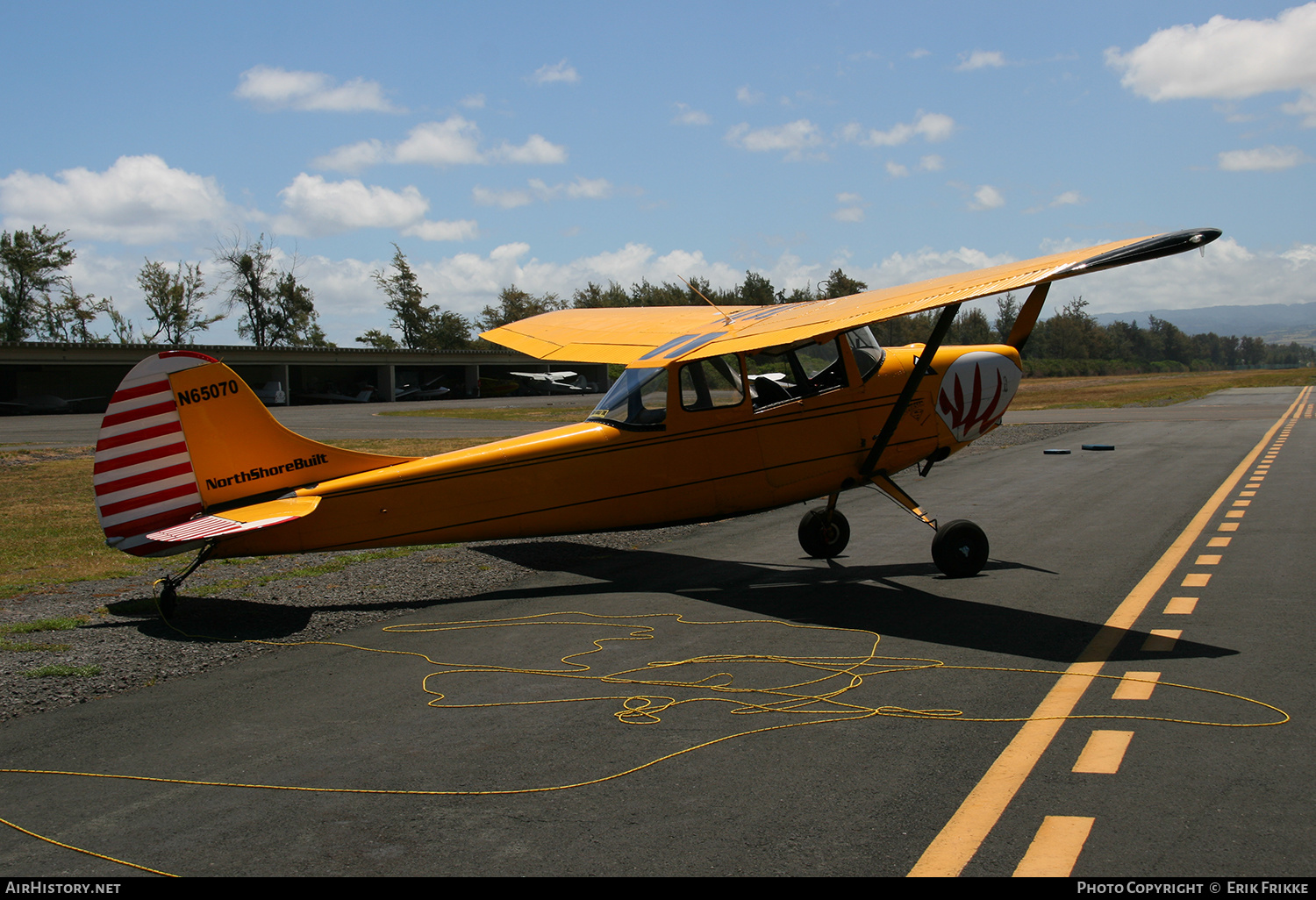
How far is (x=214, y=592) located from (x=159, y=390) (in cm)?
214

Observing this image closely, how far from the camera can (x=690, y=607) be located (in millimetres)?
7656

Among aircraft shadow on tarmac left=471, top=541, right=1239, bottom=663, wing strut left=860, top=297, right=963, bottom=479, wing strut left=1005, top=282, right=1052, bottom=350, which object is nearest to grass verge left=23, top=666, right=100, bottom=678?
aircraft shadow on tarmac left=471, top=541, right=1239, bottom=663

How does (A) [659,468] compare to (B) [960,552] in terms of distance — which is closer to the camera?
(B) [960,552]

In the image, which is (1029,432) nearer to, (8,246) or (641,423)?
(641,423)

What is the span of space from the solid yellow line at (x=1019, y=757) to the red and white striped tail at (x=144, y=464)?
233 inches

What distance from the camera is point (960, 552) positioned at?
336 inches

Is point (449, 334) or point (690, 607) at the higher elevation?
point (449, 334)

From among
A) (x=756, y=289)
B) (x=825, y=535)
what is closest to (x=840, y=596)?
(x=825, y=535)

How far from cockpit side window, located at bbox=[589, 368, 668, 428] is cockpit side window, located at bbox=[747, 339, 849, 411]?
979 mm

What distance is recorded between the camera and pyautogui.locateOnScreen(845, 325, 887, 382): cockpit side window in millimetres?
9328

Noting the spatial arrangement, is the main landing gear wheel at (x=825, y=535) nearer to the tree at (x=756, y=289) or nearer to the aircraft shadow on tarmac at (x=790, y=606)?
the aircraft shadow on tarmac at (x=790, y=606)

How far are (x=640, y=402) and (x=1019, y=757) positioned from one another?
17.0ft

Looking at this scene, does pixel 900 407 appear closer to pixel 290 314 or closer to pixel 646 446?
pixel 646 446
